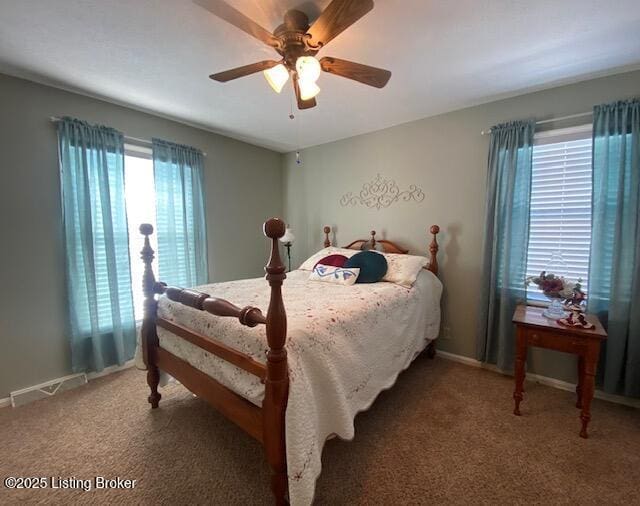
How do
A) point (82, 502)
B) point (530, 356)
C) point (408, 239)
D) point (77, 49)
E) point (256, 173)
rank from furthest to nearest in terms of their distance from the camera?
point (256, 173)
point (408, 239)
point (530, 356)
point (77, 49)
point (82, 502)

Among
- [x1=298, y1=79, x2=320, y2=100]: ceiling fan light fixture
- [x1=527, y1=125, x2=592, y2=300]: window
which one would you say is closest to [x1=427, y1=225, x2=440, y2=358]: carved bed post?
[x1=527, y1=125, x2=592, y2=300]: window

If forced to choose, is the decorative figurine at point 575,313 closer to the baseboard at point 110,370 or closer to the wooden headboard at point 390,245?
the wooden headboard at point 390,245

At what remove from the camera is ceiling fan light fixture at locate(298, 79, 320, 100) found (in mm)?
1547

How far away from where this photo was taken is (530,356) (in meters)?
2.49

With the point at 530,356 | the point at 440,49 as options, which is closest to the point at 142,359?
the point at 440,49

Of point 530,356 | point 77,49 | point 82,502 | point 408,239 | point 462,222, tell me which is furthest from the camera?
point 408,239

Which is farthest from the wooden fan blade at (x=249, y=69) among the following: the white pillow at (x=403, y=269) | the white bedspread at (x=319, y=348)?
the white pillow at (x=403, y=269)

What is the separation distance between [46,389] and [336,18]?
3274mm

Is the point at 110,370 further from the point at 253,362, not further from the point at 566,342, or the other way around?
the point at 566,342

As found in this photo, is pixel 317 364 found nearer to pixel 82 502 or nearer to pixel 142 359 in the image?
pixel 82 502

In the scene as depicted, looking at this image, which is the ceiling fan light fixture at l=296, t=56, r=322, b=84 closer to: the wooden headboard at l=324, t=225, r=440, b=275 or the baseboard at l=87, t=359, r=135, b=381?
the wooden headboard at l=324, t=225, r=440, b=275

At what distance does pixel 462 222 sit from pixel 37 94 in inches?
148

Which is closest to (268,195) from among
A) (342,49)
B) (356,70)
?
(342,49)

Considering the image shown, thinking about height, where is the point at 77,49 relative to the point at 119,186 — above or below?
above
